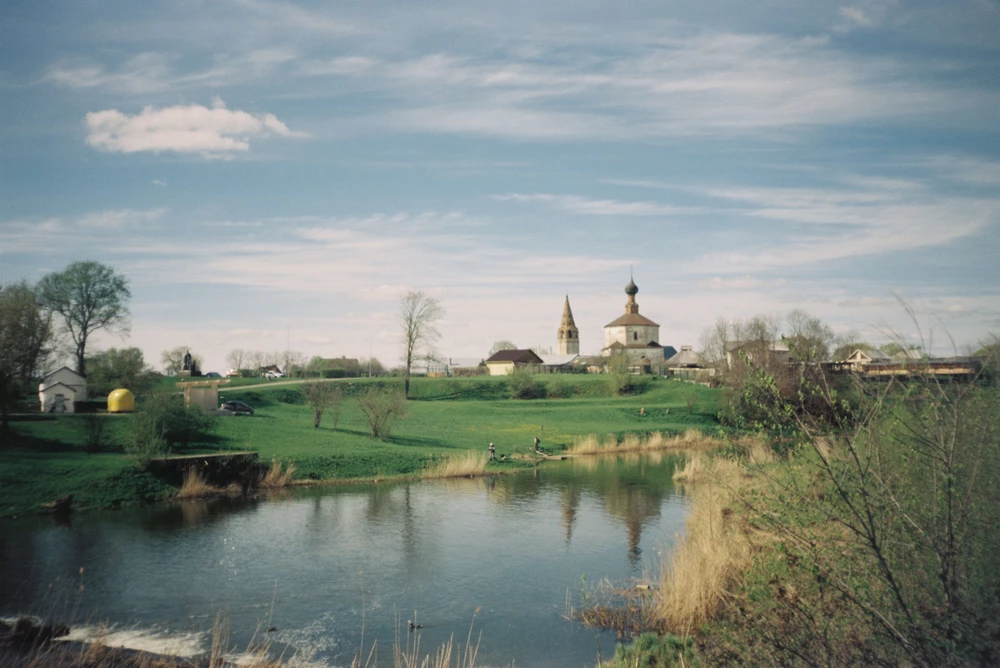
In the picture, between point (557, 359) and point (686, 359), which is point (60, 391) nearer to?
point (686, 359)

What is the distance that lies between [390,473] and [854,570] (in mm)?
30211

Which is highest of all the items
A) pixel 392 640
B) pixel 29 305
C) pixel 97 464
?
pixel 29 305

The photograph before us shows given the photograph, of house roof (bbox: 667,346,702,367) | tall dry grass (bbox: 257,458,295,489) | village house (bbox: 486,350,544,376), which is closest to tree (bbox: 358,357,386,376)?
village house (bbox: 486,350,544,376)

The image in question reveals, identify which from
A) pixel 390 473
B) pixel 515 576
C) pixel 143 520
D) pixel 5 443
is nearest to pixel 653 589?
pixel 515 576

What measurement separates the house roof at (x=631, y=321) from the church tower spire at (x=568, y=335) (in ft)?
45.6

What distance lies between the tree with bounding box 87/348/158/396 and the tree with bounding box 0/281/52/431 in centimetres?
1511

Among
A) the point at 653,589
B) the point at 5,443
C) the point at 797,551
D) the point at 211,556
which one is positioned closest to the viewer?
the point at 797,551

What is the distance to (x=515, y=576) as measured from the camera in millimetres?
19781

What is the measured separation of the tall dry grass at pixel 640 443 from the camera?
4780 cm

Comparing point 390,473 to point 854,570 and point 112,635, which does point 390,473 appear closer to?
point 112,635

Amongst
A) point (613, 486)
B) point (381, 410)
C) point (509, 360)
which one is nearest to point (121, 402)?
point (381, 410)

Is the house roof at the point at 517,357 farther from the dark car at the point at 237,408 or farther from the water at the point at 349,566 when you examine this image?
the water at the point at 349,566

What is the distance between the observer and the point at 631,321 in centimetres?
14900

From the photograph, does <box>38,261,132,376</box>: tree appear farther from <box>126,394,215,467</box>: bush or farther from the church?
the church
